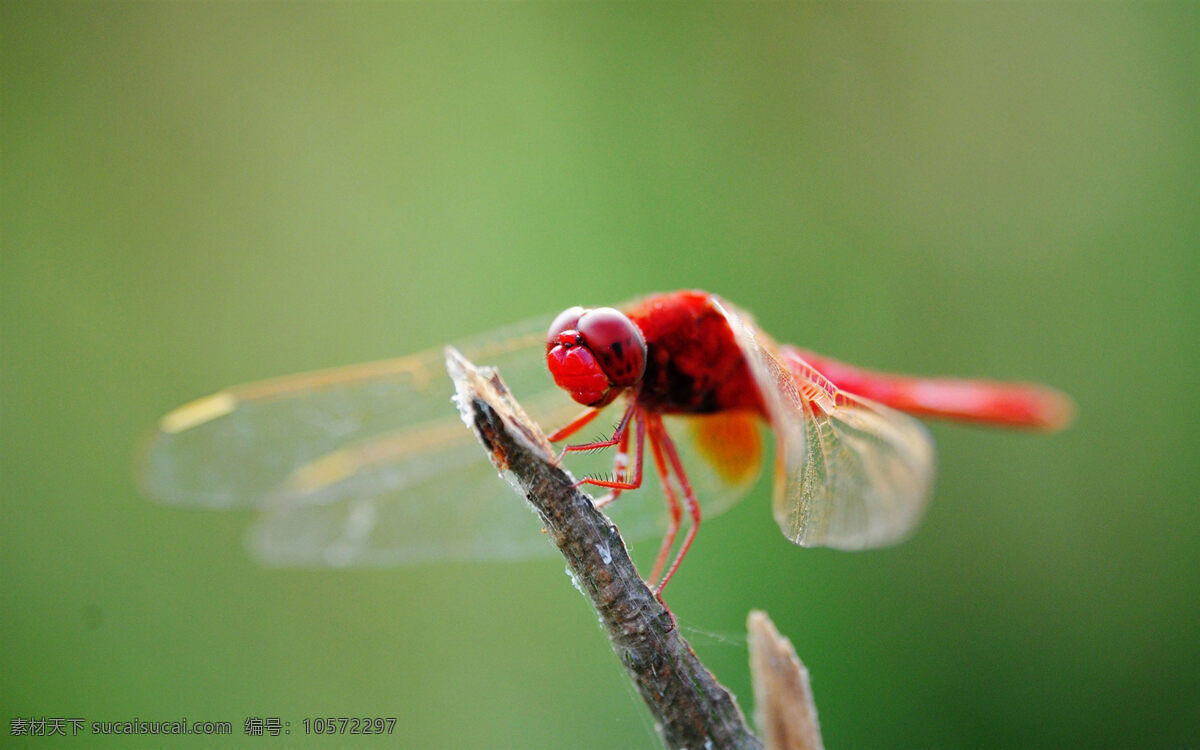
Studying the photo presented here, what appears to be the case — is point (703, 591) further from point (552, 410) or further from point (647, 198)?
point (647, 198)

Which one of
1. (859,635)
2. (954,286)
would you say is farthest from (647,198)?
(859,635)

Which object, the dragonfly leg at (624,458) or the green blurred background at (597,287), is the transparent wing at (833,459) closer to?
the dragonfly leg at (624,458)

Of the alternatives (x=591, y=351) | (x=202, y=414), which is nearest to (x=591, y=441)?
(x=591, y=351)

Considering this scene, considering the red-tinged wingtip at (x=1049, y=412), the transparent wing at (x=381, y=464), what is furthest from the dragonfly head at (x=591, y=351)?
the red-tinged wingtip at (x=1049, y=412)

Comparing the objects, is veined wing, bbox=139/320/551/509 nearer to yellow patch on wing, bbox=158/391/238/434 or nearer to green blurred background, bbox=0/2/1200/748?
yellow patch on wing, bbox=158/391/238/434

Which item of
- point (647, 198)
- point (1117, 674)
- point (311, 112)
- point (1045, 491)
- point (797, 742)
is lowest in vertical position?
point (1117, 674)

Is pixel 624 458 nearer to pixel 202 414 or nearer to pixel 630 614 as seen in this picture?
pixel 630 614
